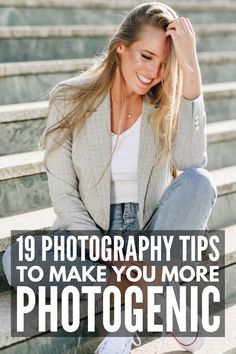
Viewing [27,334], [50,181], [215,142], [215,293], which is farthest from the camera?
[215,142]

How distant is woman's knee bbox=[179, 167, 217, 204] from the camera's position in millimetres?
2719

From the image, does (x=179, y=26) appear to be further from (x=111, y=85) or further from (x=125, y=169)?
(x=125, y=169)

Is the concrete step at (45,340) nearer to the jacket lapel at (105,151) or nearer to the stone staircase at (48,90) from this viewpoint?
the stone staircase at (48,90)

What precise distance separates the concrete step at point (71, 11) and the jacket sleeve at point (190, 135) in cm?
192

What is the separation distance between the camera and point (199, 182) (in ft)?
8.96

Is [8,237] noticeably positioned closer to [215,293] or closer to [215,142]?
[215,293]

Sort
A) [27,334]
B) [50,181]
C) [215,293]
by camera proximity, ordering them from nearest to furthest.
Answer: [27,334] → [50,181] → [215,293]

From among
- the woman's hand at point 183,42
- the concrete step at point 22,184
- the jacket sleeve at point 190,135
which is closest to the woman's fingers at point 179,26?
the woman's hand at point 183,42

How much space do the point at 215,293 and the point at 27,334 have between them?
0.96 m

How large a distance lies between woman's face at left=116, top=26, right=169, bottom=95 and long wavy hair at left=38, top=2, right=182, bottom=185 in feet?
0.06

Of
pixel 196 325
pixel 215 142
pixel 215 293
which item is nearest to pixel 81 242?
pixel 196 325

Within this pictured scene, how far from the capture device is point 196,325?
284 centimetres

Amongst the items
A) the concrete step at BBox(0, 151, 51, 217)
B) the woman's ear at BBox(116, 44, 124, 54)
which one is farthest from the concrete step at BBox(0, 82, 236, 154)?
the woman's ear at BBox(116, 44, 124, 54)

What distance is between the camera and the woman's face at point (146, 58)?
2744 millimetres
